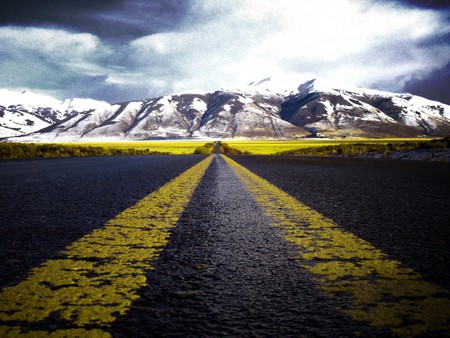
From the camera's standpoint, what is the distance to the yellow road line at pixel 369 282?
1.88m

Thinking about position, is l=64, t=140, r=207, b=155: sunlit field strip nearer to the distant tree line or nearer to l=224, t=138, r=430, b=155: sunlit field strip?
l=224, t=138, r=430, b=155: sunlit field strip

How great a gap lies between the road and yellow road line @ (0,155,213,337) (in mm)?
10

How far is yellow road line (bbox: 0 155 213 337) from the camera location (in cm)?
187

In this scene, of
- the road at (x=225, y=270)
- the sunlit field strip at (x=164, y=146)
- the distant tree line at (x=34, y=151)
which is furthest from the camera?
the sunlit field strip at (x=164, y=146)

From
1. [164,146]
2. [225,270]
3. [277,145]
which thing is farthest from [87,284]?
[164,146]

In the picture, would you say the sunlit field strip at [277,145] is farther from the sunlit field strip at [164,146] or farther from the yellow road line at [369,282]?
the yellow road line at [369,282]

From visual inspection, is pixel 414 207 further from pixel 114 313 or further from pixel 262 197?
pixel 114 313

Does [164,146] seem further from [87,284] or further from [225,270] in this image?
[87,284]

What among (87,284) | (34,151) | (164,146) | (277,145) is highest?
(277,145)

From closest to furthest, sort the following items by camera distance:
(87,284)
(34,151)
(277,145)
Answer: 1. (87,284)
2. (34,151)
3. (277,145)

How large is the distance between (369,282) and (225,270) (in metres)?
0.93

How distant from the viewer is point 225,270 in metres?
2.70

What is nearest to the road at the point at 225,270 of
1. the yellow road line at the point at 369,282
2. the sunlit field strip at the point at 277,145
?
the yellow road line at the point at 369,282

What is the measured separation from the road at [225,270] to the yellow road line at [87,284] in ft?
0.03
